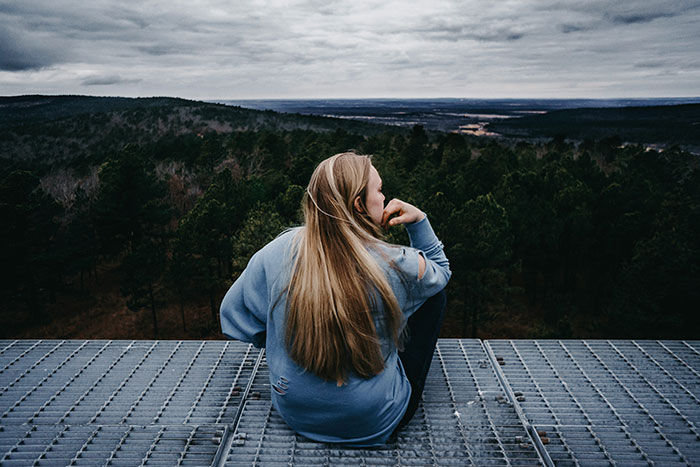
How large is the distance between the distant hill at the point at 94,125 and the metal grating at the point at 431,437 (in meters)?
34.8

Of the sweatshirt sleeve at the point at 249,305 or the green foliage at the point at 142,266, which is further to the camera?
the green foliage at the point at 142,266

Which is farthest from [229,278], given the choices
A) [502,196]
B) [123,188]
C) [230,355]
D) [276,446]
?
[276,446]

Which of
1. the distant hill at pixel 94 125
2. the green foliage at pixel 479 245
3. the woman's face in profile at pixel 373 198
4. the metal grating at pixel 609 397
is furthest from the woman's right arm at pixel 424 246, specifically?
the distant hill at pixel 94 125

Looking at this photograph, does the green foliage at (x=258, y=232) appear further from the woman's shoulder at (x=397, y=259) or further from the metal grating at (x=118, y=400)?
the woman's shoulder at (x=397, y=259)

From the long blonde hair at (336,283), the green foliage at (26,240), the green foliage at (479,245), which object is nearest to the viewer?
the long blonde hair at (336,283)

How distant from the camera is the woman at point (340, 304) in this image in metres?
2.02

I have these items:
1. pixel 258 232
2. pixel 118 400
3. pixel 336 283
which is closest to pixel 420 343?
pixel 336 283

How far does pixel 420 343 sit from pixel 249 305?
1.07m

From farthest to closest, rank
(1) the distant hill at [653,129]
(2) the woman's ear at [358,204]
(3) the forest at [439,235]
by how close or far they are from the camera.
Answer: (1) the distant hill at [653,129]
(3) the forest at [439,235]
(2) the woman's ear at [358,204]

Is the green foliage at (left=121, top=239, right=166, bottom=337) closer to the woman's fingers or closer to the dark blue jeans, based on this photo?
the dark blue jeans

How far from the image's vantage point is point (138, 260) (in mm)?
15078

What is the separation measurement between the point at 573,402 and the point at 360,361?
1.85m

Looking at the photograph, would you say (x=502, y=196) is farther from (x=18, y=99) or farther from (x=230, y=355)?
(x=18, y=99)

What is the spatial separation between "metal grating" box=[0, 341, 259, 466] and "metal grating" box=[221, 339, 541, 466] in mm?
181
